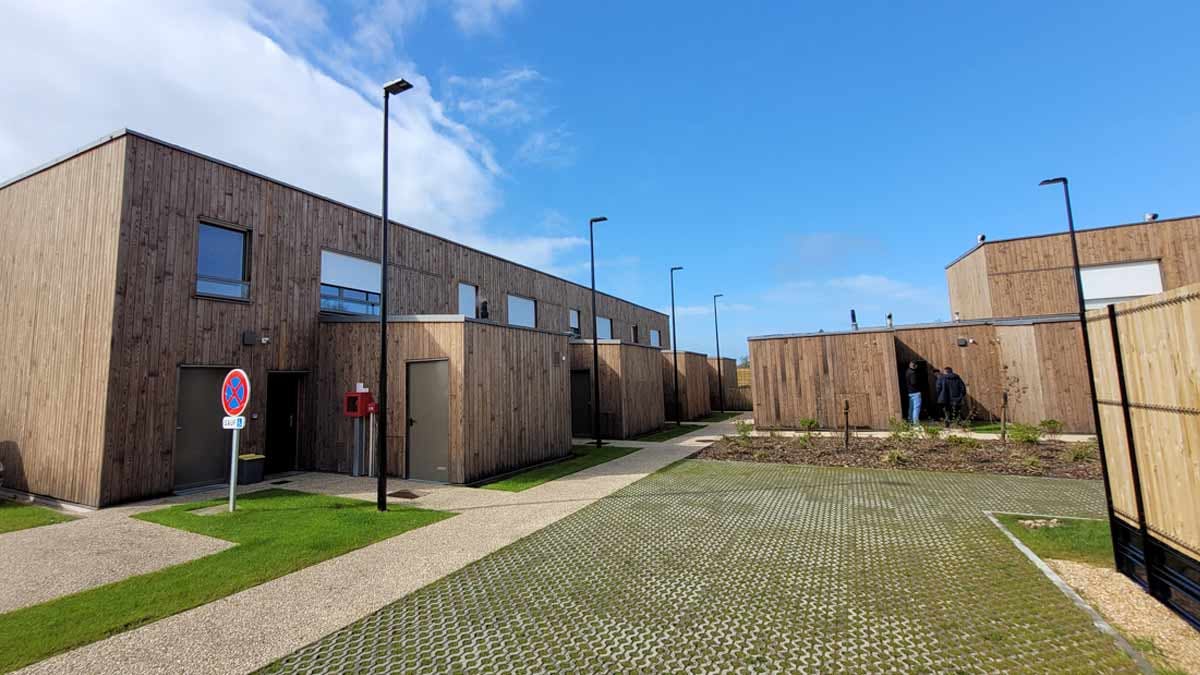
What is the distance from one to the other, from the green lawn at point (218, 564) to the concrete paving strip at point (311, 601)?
212 millimetres

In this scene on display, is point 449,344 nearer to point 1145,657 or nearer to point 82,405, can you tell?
point 82,405

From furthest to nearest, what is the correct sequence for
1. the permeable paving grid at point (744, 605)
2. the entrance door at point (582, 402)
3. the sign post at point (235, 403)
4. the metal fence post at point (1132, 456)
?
the entrance door at point (582, 402), the sign post at point (235, 403), the metal fence post at point (1132, 456), the permeable paving grid at point (744, 605)

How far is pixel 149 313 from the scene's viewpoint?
8359 mm

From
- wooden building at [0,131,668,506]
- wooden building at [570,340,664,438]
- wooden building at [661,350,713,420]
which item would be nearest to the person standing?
wooden building at [570,340,664,438]

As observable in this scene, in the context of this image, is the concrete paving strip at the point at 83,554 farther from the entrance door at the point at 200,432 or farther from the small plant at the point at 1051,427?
the small plant at the point at 1051,427

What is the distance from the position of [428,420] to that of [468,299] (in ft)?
24.6

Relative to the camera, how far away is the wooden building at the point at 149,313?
8.06 m

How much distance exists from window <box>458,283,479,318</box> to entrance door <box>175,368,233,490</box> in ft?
23.8

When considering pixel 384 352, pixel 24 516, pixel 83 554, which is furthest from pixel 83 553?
pixel 384 352

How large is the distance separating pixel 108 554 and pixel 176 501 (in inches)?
115

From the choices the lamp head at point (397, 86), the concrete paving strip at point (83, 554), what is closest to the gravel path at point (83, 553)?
the concrete paving strip at point (83, 554)

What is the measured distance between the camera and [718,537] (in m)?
5.52

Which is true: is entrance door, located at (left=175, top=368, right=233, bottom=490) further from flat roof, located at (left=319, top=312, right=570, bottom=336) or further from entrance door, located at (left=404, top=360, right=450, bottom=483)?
entrance door, located at (left=404, top=360, right=450, bottom=483)

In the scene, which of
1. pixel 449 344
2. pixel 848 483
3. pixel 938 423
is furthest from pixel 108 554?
pixel 938 423
